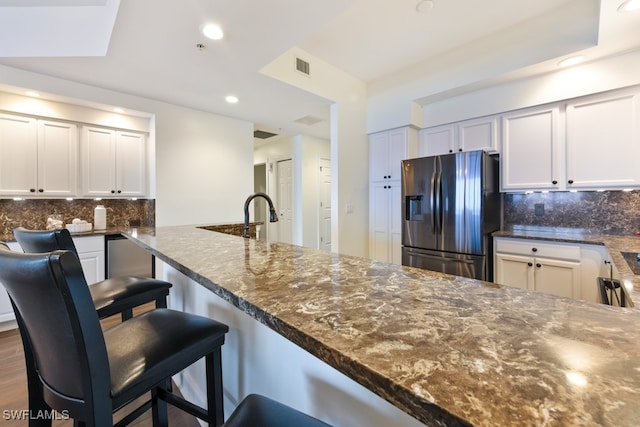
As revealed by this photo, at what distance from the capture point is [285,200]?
5965mm

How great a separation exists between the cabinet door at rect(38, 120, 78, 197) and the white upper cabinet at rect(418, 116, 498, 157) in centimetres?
415

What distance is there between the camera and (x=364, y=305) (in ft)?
1.95

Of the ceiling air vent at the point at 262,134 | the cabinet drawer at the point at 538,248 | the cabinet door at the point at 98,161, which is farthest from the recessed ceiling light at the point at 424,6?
the ceiling air vent at the point at 262,134

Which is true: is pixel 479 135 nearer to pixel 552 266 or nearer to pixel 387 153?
pixel 387 153

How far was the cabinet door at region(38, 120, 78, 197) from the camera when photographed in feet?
9.53

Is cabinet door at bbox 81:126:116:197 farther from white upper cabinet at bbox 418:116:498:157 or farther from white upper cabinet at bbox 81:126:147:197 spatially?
white upper cabinet at bbox 418:116:498:157

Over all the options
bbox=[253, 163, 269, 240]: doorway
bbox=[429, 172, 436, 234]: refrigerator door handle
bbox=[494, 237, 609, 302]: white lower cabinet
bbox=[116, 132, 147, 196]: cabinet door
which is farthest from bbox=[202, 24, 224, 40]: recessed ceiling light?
bbox=[253, 163, 269, 240]: doorway

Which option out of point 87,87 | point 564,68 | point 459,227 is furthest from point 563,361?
point 87,87

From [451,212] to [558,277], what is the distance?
1012 mm

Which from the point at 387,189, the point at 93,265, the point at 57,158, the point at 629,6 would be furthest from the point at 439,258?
the point at 57,158

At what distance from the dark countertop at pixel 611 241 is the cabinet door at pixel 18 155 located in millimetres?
4555

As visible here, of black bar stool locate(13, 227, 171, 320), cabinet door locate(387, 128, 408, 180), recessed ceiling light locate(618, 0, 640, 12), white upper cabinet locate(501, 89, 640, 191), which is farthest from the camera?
cabinet door locate(387, 128, 408, 180)

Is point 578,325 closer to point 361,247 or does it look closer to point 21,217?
point 361,247

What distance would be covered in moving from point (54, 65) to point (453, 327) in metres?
3.81
